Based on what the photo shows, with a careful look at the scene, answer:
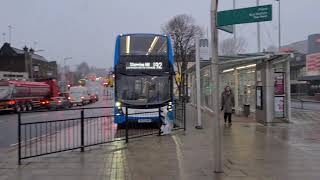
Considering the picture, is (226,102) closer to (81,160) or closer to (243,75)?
(243,75)

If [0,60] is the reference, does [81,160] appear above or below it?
below

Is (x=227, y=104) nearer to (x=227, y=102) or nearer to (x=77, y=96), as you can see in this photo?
(x=227, y=102)

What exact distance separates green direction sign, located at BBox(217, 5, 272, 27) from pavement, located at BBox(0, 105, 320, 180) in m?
2.99

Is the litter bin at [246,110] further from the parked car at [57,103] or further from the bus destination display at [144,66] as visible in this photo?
the parked car at [57,103]

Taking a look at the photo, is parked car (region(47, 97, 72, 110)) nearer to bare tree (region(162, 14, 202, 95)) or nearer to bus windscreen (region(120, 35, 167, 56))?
bare tree (region(162, 14, 202, 95))

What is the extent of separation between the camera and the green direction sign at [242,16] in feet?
32.6

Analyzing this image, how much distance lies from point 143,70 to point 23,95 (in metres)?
28.7

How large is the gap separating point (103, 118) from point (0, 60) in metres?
94.4

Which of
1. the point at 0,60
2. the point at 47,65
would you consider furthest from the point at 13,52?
the point at 47,65

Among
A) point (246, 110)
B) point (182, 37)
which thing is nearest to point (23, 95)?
point (182, 37)

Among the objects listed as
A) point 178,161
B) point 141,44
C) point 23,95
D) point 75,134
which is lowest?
point 178,161

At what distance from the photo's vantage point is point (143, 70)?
20969 millimetres

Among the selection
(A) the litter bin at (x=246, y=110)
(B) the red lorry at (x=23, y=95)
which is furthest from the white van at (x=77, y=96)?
(A) the litter bin at (x=246, y=110)

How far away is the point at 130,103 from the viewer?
819 inches
